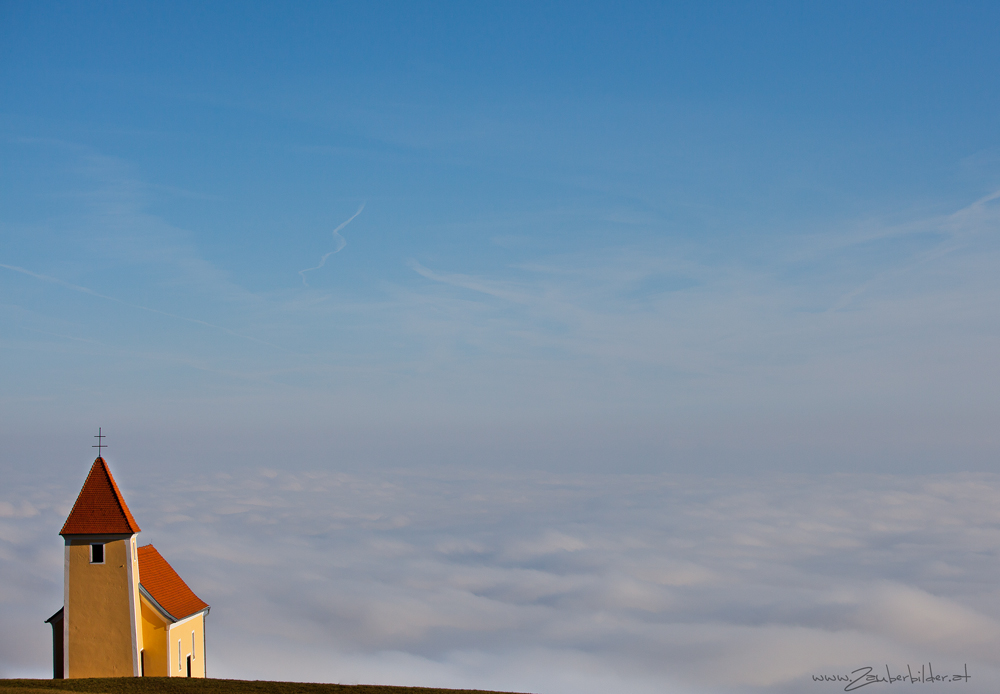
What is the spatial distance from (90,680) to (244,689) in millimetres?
7118

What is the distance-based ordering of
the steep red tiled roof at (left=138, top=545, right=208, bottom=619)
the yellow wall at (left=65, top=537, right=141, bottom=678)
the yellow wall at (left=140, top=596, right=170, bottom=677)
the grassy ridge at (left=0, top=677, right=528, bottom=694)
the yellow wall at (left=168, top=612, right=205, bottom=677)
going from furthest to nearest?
the steep red tiled roof at (left=138, top=545, right=208, bottom=619), the yellow wall at (left=168, top=612, right=205, bottom=677), the yellow wall at (left=140, top=596, right=170, bottom=677), the yellow wall at (left=65, top=537, right=141, bottom=678), the grassy ridge at (left=0, top=677, right=528, bottom=694)

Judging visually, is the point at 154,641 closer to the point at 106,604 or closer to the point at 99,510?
the point at 106,604

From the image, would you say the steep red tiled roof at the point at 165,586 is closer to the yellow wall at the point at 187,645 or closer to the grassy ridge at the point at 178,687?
the yellow wall at the point at 187,645

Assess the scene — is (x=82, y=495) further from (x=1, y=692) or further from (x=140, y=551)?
(x=1, y=692)

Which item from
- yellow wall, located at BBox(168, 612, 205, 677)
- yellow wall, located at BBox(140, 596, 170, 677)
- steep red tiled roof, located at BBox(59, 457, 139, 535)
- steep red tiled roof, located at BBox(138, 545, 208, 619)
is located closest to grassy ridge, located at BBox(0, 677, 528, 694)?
yellow wall, located at BBox(140, 596, 170, 677)

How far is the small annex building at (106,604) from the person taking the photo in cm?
3981

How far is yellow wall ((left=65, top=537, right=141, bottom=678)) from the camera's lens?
39750 millimetres

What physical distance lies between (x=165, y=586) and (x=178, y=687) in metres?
7.74

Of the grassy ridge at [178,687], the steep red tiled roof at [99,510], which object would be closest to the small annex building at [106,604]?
the steep red tiled roof at [99,510]

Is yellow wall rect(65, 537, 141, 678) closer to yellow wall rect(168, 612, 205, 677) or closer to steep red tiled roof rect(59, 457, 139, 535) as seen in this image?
steep red tiled roof rect(59, 457, 139, 535)

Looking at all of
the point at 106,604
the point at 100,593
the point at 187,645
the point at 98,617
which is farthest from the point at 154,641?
the point at 100,593

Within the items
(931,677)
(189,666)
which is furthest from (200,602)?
(931,677)

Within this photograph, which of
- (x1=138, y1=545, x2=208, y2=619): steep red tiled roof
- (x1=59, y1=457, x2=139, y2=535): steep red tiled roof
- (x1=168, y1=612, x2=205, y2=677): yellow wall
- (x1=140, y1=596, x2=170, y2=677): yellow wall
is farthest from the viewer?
(x1=138, y1=545, x2=208, y2=619): steep red tiled roof

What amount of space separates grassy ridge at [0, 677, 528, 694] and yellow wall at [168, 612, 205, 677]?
3.53m
